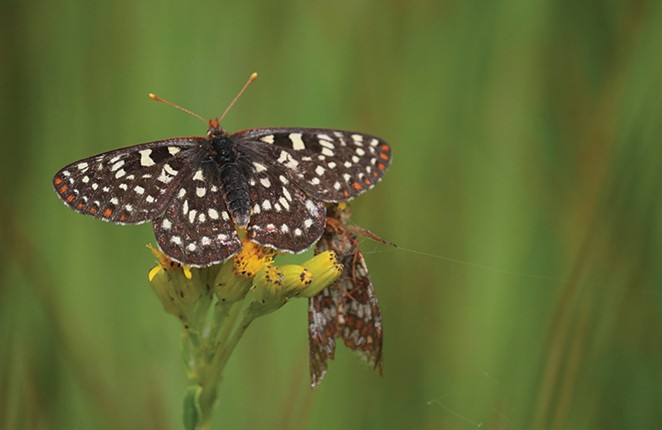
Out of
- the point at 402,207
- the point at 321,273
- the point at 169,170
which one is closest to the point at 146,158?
the point at 169,170

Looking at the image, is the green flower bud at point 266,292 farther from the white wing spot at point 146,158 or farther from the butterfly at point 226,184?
the white wing spot at point 146,158

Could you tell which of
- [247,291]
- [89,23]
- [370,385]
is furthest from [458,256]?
[89,23]

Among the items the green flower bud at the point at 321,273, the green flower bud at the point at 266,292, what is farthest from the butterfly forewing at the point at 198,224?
the green flower bud at the point at 321,273

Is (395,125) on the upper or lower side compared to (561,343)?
upper

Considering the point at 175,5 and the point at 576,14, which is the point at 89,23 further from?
the point at 576,14

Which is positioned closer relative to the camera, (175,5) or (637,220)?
(637,220)

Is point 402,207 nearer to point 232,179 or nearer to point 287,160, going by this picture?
point 287,160

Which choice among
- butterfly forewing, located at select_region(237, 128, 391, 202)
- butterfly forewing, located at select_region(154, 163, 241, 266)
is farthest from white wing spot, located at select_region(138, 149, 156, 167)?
butterfly forewing, located at select_region(237, 128, 391, 202)
